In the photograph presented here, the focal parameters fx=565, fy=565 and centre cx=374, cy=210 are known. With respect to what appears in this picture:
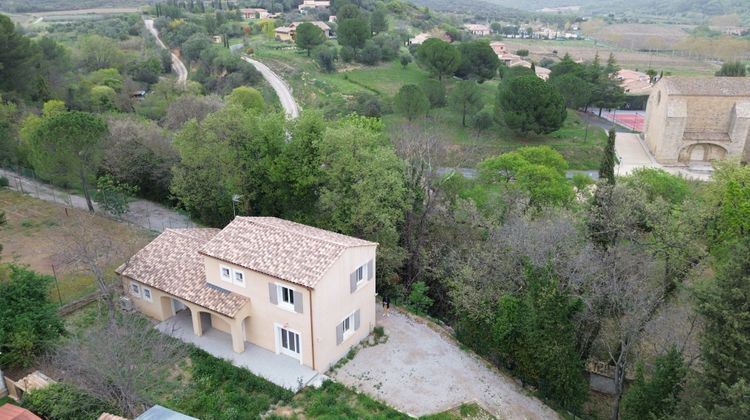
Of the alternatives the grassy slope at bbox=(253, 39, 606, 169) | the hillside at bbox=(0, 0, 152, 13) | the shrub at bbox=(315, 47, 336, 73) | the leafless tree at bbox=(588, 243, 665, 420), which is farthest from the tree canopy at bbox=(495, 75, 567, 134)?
the hillside at bbox=(0, 0, 152, 13)

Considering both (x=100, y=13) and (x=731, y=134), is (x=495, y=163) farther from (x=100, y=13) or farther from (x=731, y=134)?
(x=100, y=13)

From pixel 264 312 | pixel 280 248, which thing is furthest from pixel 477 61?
pixel 264 312

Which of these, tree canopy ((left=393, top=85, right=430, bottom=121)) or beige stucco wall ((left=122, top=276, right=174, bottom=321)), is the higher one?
tree canopy ((left=393, top=85, right=430, bottom=121))

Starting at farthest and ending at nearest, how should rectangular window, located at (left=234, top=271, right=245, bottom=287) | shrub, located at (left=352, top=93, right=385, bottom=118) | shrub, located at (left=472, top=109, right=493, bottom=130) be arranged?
shrub, located at (left=352, top=93, right=385, bottom=118) → shrub, located at (left=472, top=109, right=493, bottom=130) → rectangular window, located at (left=234, top=271, right=245, bottom=287)

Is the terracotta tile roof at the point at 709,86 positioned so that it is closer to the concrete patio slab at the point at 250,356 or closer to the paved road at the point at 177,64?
the concrete patio slab at the point at 250,356

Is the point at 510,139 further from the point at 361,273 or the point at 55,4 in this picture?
the point at 55,4

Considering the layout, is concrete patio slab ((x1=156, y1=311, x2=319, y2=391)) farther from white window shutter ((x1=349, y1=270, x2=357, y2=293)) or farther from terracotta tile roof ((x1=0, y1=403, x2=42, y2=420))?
terracotta tile roof ((x1=0, y1=403, x2=42, y2=420))

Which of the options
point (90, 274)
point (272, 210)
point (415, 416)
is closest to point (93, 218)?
point (90, 274)

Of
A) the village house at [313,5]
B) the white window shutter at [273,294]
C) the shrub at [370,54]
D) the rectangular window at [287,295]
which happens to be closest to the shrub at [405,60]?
the shrub at [370,54]

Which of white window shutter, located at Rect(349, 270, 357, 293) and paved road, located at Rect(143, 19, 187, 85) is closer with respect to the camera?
white window shutter, located at Rect(349, 270, 357, 293)
